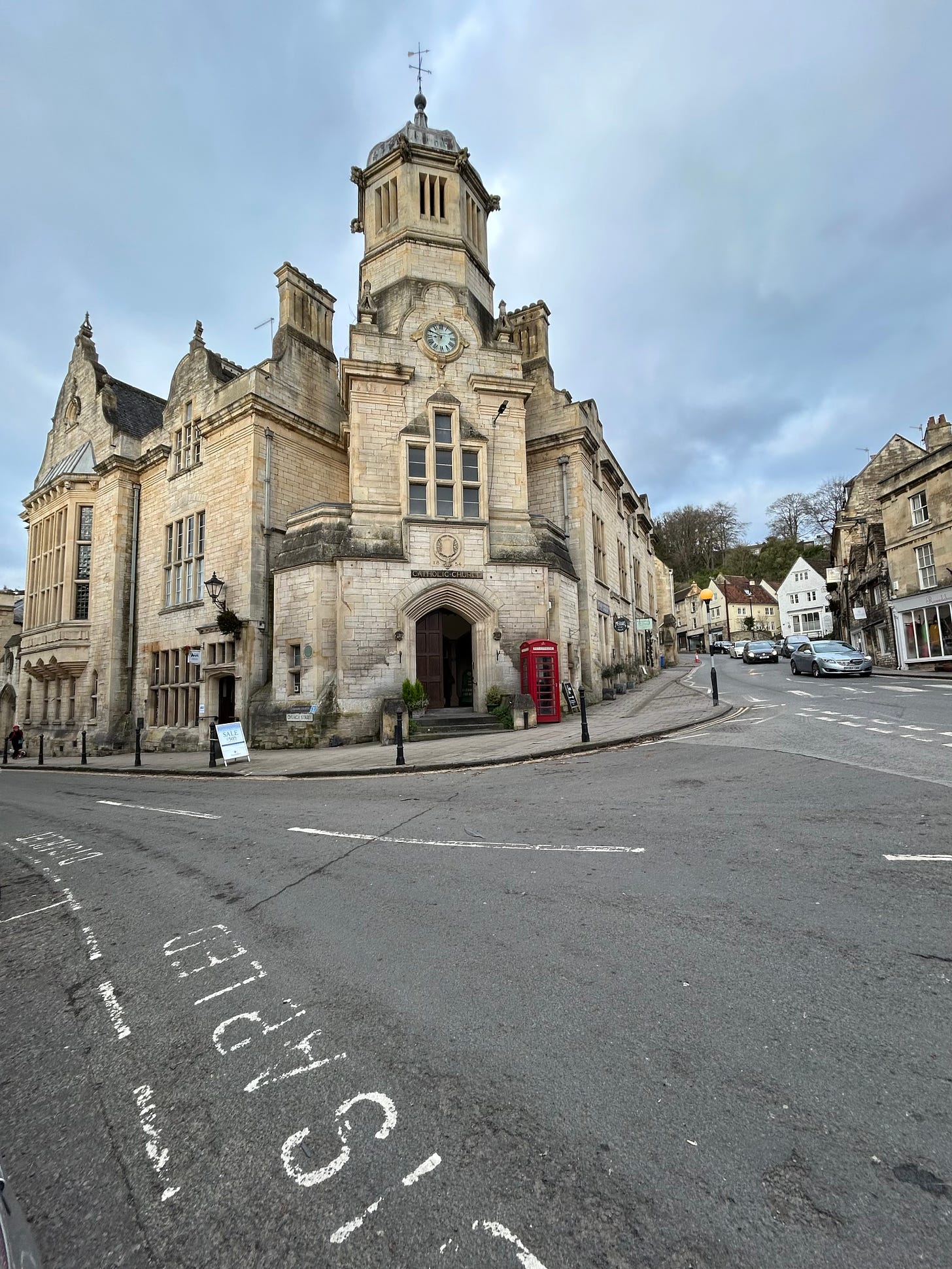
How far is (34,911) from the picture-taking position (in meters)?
4.76

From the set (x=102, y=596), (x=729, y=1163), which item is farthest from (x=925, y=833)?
(x=102, y=596)

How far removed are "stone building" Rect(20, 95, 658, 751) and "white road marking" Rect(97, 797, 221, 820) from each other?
19.8ft

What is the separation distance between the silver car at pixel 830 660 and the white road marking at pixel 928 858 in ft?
71.8

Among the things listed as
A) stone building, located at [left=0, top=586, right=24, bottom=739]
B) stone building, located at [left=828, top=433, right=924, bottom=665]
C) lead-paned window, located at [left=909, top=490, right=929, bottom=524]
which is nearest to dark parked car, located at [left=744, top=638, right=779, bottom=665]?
stone building, located at [left=828, top=433, right=924, bottom=665]

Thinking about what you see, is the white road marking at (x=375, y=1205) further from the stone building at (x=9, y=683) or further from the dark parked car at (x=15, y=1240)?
the stone building at (x=9, y=683)

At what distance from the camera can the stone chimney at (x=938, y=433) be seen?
3144 cm

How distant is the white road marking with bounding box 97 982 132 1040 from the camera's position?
2842 millimetres

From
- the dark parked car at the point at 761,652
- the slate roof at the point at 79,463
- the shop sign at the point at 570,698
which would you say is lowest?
the shop sign at the point at 570,698

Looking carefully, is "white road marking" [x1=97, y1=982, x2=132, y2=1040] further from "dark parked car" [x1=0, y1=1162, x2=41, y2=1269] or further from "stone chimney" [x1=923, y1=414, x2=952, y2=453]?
"stone chimney" [x1=923, y1=414, x2=952, y2=453]

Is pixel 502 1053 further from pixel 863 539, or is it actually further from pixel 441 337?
pixel 863 539

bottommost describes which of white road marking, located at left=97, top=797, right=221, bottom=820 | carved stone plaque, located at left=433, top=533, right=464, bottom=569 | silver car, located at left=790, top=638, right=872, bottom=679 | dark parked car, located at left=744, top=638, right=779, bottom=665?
white road marking, located at left=97, top=797, right=221, bottom=820

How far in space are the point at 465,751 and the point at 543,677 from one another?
502cm

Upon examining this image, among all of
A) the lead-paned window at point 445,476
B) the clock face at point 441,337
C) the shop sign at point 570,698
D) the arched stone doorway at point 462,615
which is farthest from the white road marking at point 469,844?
the clock face at point 441,337

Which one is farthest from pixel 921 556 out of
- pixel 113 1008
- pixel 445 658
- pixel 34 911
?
pixel 34 911
